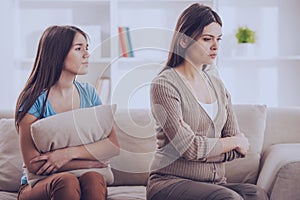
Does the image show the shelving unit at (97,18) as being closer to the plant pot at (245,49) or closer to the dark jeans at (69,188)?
the plant pot at (245,49)

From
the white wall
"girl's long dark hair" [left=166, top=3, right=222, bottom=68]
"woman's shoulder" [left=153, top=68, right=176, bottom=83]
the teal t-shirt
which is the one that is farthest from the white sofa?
the white wall

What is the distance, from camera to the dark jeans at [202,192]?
68.5 inches

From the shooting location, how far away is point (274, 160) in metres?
2.12

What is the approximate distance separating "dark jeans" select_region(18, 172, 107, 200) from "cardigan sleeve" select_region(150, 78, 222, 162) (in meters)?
0.27

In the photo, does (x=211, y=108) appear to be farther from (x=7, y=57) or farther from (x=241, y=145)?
(x=7, y=57)

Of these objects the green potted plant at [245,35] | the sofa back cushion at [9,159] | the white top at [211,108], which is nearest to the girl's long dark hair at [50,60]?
the sofa back cushion at [9,159]

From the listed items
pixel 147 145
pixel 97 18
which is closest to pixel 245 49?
pixel 97 18

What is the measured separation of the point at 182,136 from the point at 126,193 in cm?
43

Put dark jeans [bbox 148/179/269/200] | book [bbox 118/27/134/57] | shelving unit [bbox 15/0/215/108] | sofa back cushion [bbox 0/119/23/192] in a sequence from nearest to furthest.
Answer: dark jeans [bbox 148/179/269/200]
book [bbox 118/27/134/57]
sofa back cushion [bbox 0/119/23/192]
shelving unit [bbox 15/0/215/108]

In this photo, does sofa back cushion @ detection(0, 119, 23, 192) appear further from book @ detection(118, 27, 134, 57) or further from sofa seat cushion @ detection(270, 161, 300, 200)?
sofa seat cushion @ detection(270, 161, 300, 200)

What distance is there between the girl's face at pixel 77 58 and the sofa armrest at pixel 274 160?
796 millimetres

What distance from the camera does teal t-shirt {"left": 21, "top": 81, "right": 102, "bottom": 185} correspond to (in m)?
2.06

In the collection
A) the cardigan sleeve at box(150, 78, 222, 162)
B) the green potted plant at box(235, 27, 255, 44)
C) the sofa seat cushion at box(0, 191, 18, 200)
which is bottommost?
the sofa seat cushion at box(0, 191, 18, 200)

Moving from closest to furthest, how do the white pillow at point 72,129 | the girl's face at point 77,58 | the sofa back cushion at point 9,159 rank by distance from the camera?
the white pillow at point 72,129, the girl's face at point 77,58, the sofa back cushion at point 9,159
